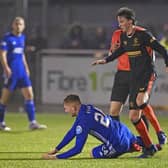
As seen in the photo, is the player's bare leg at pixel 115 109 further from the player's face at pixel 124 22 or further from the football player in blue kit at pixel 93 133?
the player's face at pixel 124 22

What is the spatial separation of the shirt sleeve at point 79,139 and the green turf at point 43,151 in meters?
0.11

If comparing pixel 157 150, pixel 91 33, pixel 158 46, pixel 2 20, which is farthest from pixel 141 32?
pixel 2 20

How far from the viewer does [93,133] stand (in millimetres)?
9531

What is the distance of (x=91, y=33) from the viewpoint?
23719 mm

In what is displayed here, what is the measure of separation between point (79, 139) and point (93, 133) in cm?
35

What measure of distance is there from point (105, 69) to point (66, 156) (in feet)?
29.6

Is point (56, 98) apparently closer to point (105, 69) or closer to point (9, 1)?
point (105, 69)

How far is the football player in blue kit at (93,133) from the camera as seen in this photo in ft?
30.5

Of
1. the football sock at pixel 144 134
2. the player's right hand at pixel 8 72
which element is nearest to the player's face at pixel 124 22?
the football sock at pixel 144 134

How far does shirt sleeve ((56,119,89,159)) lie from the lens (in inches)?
362

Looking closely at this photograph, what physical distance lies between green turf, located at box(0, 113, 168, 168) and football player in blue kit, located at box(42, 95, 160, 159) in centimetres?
14

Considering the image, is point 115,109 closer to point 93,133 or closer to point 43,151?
point 43,151

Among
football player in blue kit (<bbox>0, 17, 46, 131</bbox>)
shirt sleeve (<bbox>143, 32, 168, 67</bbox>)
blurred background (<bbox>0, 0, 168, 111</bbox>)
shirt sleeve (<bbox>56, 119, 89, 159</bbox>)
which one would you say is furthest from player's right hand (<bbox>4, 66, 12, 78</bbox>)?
A: shirt sleeve (<bbox>56, 119, 89, 159</bbox>)

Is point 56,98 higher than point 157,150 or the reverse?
the reverse
